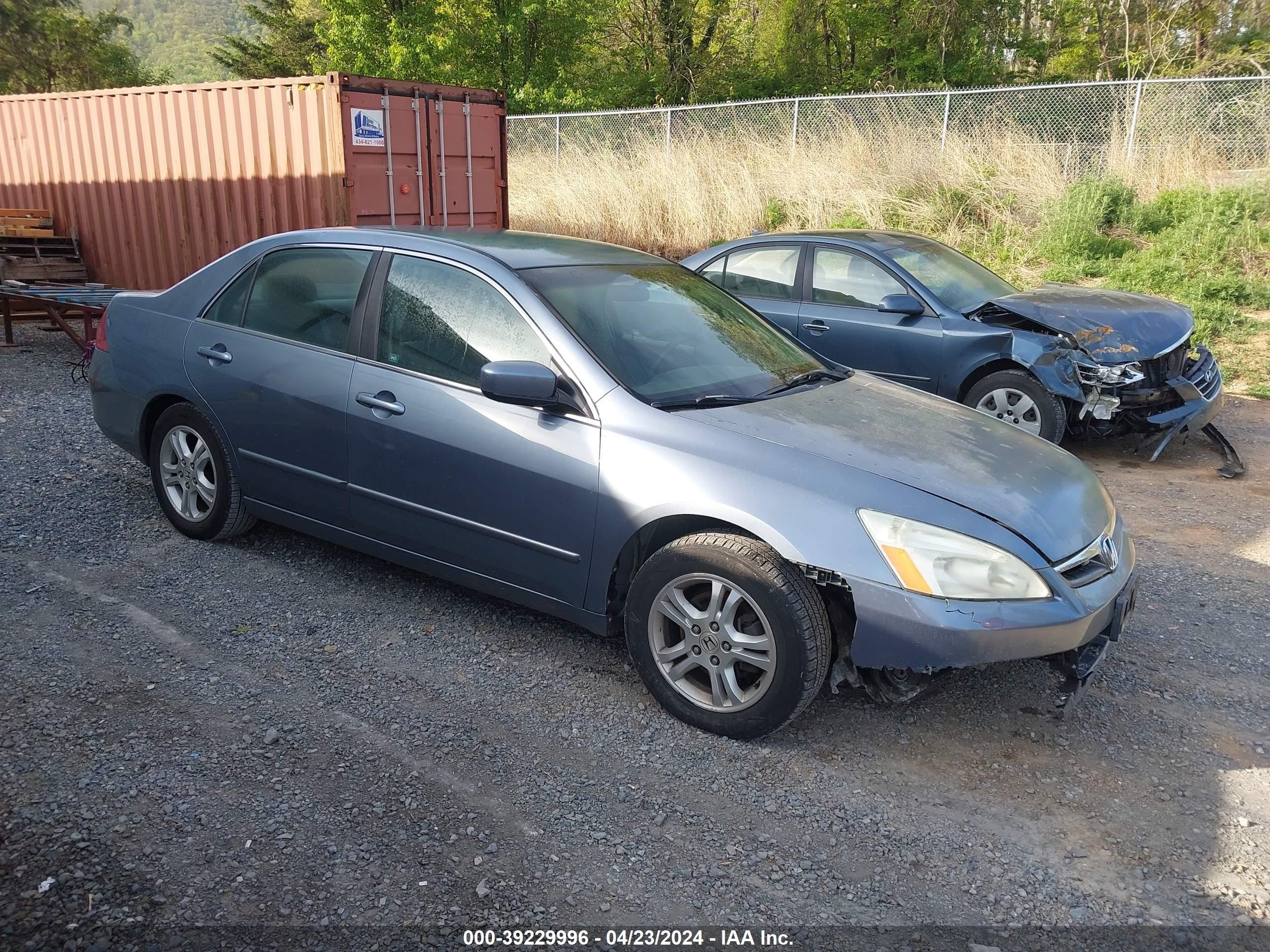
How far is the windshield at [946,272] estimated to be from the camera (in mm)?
7309

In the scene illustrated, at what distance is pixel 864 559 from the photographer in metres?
3.05

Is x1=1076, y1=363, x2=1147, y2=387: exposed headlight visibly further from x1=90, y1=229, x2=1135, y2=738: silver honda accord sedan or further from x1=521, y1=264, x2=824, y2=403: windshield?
x1=521, y1=264, x2=824, y2=403: windshield

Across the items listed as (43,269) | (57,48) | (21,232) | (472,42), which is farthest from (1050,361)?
(57,48)

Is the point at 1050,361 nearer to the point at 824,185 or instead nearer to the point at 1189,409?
the point at 1189,409

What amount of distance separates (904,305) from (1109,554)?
13.0ft

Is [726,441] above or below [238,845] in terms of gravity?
above

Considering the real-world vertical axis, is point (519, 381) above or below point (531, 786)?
above

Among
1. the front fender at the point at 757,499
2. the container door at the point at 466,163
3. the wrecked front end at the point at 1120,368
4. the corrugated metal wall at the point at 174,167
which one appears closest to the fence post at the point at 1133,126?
the wrecked front end at the point at 1120,368

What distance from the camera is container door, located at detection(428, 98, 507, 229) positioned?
10.5 meters

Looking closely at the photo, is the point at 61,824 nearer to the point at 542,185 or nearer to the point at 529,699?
the point at 529,699

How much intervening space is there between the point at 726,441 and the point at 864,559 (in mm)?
638

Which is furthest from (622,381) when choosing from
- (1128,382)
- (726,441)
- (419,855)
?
(1128,382)

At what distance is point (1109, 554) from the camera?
3.42 m

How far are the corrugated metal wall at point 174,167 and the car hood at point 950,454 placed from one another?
7.30 m
